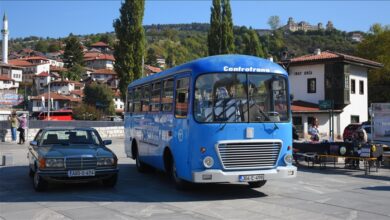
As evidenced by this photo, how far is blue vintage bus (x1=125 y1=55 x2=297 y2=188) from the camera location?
32.0 ft

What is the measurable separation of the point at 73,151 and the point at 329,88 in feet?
118

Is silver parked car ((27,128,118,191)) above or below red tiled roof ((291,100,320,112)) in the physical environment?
below

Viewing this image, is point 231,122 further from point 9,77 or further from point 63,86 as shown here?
point 9,77

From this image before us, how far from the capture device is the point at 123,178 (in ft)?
44.1

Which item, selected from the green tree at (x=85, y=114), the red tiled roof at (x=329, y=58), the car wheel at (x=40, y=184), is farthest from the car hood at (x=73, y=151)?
the green tree at (x=85, y=114)

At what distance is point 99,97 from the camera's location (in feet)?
287

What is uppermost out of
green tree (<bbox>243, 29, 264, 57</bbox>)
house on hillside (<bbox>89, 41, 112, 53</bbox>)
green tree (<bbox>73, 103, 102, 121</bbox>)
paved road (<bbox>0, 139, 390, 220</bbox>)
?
house on hillside (<bbox>89, 41, 112, 53</bbox>)

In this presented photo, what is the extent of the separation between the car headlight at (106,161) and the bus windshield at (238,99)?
8.21 feet

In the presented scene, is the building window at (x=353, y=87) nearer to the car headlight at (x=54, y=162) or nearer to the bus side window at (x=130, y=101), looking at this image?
the bus side window at (x=130, y=101)

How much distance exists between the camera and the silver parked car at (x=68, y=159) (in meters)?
10.4

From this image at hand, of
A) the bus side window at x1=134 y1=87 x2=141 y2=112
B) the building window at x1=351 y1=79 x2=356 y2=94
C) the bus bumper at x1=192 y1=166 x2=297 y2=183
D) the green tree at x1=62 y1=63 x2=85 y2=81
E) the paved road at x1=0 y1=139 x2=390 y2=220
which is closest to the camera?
the paved road at x1=0 y1=139 x2=390 y2=220

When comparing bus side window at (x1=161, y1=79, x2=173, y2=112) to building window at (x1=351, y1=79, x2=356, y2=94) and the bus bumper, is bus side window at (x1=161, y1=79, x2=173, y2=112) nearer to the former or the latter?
the bus bumper

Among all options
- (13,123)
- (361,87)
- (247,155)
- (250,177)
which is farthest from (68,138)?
(361,87)

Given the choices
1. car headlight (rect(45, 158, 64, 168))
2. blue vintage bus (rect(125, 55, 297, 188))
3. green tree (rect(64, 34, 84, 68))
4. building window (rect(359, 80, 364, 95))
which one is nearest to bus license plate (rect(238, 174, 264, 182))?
blue vintage bus (rect(125, 55, 297, 188))
